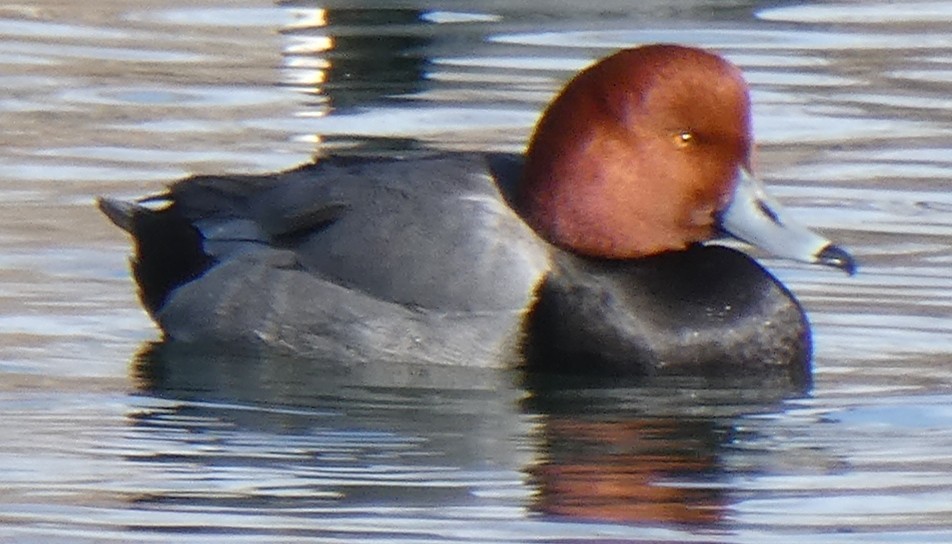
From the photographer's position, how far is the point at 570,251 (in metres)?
7.44

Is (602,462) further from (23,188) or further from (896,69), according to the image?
(896,69)

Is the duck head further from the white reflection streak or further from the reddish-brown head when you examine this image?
the white reflection streak

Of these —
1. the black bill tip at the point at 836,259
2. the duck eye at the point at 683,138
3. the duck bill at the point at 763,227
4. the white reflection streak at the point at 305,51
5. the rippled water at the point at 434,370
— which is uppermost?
the duck eye at the point at 683,138

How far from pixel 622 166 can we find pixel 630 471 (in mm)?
1325

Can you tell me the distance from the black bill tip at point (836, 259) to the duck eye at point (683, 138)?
46 centimetres

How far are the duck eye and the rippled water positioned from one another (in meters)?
0.65

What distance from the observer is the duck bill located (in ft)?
24.4

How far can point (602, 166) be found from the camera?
7.45 meters

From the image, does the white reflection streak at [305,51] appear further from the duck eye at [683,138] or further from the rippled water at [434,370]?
the duck eye at [683,138]

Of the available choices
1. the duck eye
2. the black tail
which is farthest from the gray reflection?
the duck eye

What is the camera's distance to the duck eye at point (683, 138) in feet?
24.4

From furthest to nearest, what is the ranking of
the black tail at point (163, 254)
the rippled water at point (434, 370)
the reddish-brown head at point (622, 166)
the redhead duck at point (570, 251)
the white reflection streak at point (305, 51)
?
the white reflection streak at point (305, 51) < the black tail at point (163, 254) < the reddish-brown head at point (622, 166) < the redhead duck at point (570, 251) < the rippled water at point (434, 370)

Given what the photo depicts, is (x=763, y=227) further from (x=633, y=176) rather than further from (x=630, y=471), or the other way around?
(x=630, y=471)

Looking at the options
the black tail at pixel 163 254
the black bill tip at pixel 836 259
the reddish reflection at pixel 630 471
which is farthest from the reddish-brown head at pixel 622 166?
the black tail at pixel 163 254
